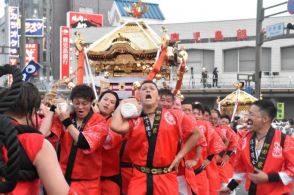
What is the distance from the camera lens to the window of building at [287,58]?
114ft

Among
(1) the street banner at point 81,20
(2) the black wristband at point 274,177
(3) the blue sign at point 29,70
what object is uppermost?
(1) the street banner at point 81,20

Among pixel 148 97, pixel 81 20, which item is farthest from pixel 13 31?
pixel 148 97

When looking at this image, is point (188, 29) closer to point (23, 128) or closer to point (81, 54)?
point (81, 54)

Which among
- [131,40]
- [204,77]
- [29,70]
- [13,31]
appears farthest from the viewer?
[13,31]

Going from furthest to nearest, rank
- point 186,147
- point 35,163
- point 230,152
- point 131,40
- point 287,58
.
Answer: point 287,58
point 230,152
point 131,40
point 186,147
point 35,163

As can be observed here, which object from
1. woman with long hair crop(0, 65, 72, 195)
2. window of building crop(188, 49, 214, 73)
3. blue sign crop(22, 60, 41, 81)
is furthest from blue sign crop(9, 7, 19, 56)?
woman with long hair crop(0, 65, 72, 195)

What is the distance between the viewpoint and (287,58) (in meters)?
34.8

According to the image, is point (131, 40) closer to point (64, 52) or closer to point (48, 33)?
point (64, 52)

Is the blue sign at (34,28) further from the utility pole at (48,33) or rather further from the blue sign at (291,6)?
the blue sign at (291,6)

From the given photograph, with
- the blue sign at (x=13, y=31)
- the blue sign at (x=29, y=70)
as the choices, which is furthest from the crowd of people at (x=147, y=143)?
the blue sign at (x=13, y=31)

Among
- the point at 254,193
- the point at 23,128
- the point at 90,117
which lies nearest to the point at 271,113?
the point at 254,193

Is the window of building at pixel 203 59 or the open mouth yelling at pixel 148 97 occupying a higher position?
the window of building at pixel 203 59

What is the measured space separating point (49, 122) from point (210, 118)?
14.2 feet

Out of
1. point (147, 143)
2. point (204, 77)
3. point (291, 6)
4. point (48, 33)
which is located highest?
point (48, 33)
